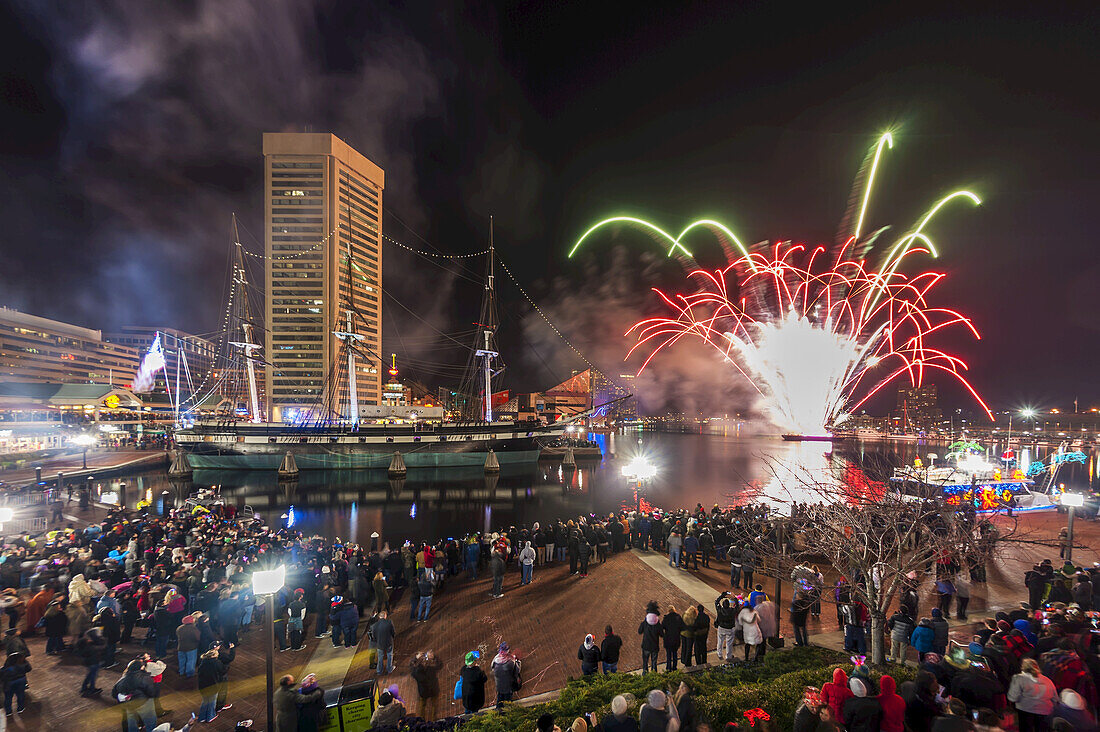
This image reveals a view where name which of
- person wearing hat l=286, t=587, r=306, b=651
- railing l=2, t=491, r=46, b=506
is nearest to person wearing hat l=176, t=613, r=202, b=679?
person wearing hat l=286, t=587, r=306, b=651

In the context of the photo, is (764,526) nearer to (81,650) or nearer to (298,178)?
(81,650)

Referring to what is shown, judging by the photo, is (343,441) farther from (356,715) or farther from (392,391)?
(392,391)

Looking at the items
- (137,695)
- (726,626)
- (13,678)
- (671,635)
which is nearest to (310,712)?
(137,695)

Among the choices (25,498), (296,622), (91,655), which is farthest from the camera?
(25,498)

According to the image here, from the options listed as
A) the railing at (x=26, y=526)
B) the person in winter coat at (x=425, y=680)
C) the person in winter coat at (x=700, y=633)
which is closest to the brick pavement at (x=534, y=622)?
the person in winter coat at (x=425, y=680)

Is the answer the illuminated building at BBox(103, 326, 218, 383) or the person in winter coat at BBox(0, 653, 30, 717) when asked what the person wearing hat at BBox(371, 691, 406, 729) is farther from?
the illuminated building at BBox(103, 326, 218, 383)

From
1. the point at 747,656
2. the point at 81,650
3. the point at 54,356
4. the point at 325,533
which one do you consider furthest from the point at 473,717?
the point at 54,356

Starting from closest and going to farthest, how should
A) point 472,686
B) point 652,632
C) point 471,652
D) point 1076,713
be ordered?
point 1076,713
point 472,686
point 471,652
point 652,632
